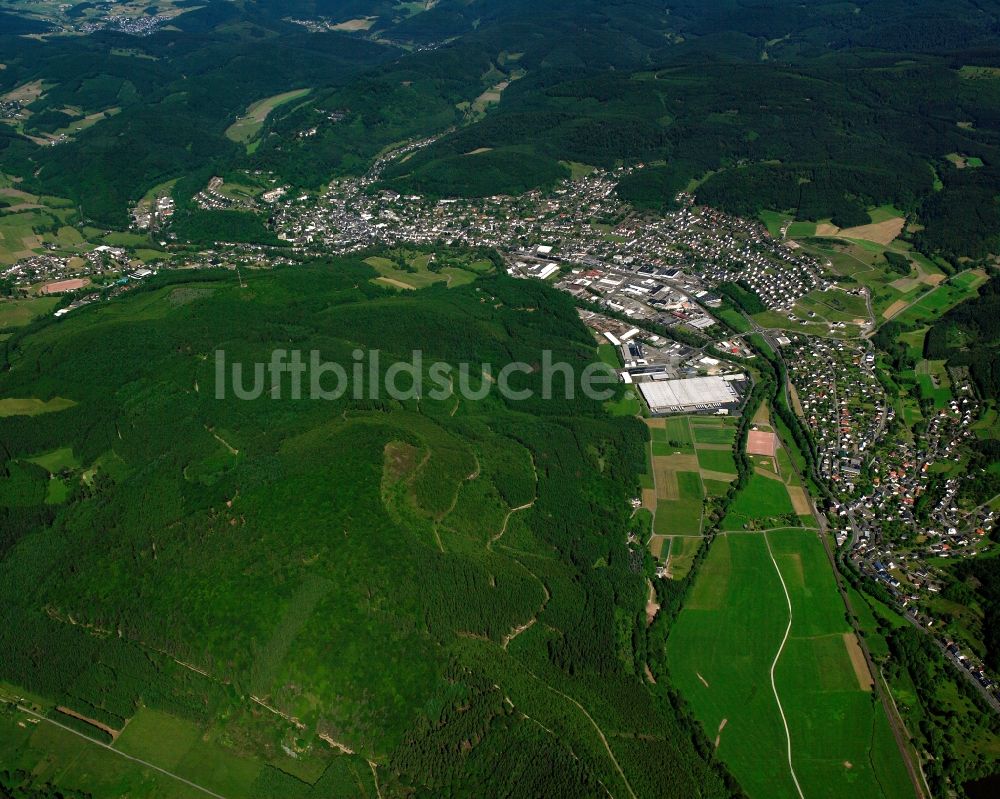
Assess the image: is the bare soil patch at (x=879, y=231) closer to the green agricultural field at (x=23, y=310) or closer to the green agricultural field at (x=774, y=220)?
the green agricultural field at (x=774, y=220)

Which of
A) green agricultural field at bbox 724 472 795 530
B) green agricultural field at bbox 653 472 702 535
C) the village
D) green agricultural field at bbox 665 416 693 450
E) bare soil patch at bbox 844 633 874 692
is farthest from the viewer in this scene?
green agricultural field at bbox 665 416 693 450

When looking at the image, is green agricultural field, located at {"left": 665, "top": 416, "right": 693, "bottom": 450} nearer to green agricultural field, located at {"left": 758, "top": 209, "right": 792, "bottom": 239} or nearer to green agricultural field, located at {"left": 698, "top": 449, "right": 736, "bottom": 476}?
green agricultural field, located at {"left": 698, "top": 449, "right": 736, "bottom": 476}

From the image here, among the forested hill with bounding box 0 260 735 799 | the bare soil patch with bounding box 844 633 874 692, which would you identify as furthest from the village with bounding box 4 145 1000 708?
the forested hill with bounding box 0 260 735 799

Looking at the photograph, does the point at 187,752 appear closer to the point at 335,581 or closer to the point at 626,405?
the point at 335,581

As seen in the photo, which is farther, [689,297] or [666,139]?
[666,139]

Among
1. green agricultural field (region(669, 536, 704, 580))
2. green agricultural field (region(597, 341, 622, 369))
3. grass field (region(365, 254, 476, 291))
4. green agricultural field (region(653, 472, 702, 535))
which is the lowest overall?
grass field (region(365, 254, 476, 291))

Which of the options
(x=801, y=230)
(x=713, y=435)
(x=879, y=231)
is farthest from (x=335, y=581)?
(x=879, y=231)
